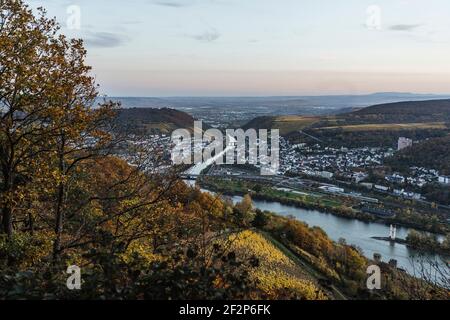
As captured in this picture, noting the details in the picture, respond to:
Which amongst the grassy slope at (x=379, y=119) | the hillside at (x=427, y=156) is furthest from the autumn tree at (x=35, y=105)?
the grassy slope at (x=379, y=119)

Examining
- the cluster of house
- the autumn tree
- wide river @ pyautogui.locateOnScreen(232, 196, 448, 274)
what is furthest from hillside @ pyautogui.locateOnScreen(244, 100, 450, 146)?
the autumn tree

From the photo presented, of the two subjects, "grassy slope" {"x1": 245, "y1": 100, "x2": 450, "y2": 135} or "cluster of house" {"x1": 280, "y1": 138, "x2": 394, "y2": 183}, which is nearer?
"cluster of house" {"x1": 280, "y1": 138, "x2": 394, "y2": 183}

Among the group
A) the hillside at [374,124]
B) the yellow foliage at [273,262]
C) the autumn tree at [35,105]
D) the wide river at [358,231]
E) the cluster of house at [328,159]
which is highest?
the autumn tree at [35,105]

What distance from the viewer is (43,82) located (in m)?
5.60

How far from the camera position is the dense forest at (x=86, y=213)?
307 cm

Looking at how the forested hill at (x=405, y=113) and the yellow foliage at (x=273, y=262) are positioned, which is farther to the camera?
the forested hill at (x=405, y=113)

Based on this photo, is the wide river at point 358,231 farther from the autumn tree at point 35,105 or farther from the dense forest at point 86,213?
the autumn tree at point 35,105

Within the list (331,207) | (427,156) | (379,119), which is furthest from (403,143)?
(331,207)

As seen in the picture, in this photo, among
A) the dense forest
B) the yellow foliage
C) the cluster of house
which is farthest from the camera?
the cluster of house

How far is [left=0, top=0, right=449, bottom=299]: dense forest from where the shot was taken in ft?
10.1

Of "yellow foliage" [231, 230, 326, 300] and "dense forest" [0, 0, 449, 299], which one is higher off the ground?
"dense forest" [0, 0, 449, 299]

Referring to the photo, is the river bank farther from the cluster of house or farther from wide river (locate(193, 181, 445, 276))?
the cluster of house
